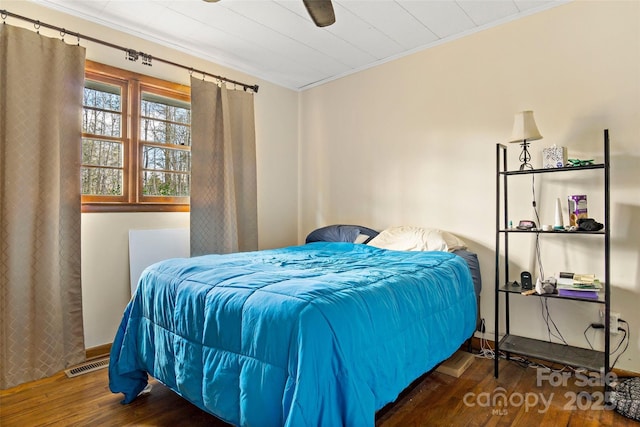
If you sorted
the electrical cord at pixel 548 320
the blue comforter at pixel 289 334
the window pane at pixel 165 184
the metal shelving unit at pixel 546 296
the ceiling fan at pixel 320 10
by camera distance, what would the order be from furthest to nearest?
the window pane at pixel 165 184 → the electrical cord at pixel 548 320 → the metal shelving unit at pixel 546 296 → the ceiling fan at pixel 320 10 → the blue comforter at pixel 289 334

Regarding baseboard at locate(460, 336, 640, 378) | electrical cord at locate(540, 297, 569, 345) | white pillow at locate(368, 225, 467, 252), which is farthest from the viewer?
white pillow at locate(368, 225, 467, 252)

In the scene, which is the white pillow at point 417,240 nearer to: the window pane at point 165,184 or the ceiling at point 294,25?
the ceiling at point 294,25

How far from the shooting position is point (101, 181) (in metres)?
2.82

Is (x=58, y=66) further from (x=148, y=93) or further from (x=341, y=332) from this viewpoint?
(x=341, y=332)

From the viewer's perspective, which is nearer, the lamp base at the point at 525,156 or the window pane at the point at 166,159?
the lamp base at the point at 525,156

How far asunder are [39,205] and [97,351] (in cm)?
114

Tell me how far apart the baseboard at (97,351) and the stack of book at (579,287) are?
3.16 m

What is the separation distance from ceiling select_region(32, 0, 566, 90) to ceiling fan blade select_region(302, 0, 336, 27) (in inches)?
29.6

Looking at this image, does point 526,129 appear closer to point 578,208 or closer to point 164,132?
point 578,208

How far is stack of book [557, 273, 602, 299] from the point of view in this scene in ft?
6.86

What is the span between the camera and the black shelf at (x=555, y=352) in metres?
2.11

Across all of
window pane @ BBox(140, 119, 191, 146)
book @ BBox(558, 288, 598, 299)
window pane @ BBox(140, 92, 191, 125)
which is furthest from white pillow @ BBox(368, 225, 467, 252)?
window pane @ BBox(140, 92, 191, 125)

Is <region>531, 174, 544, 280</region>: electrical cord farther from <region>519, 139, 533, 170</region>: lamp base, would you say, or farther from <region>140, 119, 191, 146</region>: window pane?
<region>140, 119, 191, 146</region>: window pane

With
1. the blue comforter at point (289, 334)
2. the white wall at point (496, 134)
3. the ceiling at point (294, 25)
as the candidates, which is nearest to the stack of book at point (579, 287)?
the white wall at point (496, 134)
